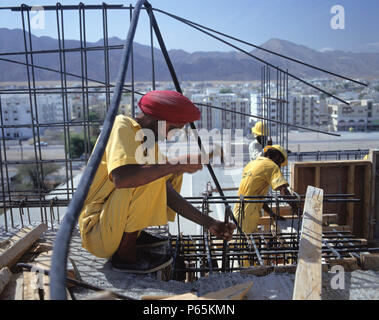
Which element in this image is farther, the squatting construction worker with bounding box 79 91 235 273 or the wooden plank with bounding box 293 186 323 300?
the squatting construction worker with bounding box 79 91 235 273

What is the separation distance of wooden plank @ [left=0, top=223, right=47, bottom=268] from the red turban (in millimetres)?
1290

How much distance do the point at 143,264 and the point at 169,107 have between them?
1001 mm

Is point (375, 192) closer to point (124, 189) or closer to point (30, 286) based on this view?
point (124, 189)

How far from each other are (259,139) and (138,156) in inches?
238

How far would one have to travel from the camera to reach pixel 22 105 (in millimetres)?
58438

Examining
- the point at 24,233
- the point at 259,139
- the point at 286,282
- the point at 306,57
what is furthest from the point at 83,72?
the point at 306,57

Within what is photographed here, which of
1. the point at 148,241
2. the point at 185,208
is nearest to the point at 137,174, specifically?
the point at 185,208

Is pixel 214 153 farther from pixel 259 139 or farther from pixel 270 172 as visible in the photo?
pixel 259 139

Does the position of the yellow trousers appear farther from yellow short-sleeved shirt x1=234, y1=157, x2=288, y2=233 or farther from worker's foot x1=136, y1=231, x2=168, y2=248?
yellow short-sleeved shirt x1=234, y1=157, x2=288, y2=233

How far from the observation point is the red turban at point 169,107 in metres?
2.23

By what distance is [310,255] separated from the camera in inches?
87.7

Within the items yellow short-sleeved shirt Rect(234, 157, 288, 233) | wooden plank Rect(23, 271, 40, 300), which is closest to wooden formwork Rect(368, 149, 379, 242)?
yellow short-sleeved shirt Rect(234, 157, 288, 233)

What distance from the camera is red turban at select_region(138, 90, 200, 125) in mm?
2227

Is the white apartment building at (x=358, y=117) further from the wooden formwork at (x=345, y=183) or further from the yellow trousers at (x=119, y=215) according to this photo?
the yellow trousers at (x=119, y=215)
